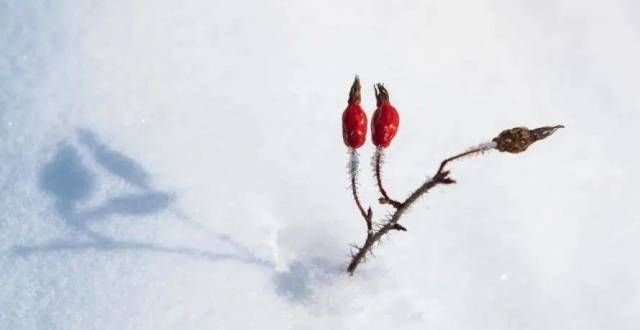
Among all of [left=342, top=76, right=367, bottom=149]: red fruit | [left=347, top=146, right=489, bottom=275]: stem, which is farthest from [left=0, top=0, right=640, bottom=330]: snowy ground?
[left=342, top=76, right=367, bottom=149]: red fruit

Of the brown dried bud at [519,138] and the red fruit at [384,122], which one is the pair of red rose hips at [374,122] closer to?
the red fruit at [384,122]

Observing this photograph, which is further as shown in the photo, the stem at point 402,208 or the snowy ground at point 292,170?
the snowy ground at point 292,170

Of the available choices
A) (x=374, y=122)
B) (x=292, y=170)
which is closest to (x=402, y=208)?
(x=374, y=122)

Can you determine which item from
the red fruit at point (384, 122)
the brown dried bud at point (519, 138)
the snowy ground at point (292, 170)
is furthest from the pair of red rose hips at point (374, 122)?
the snowy ground at point (292, 170)

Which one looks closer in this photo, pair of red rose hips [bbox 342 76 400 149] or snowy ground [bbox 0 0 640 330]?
pair of red rose hips [bbox 342 76 400 149]

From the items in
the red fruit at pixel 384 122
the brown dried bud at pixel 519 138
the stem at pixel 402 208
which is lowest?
the stem at pixel 402 208

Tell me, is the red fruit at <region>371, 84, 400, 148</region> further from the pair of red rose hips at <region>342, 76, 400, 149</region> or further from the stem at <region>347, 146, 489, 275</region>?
the stem at <region>347, 146, 489, 275</region>

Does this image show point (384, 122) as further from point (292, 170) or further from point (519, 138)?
point (292, 170)

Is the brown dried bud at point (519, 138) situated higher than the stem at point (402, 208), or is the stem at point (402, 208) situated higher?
the brown dried bud at point (519, 138)
